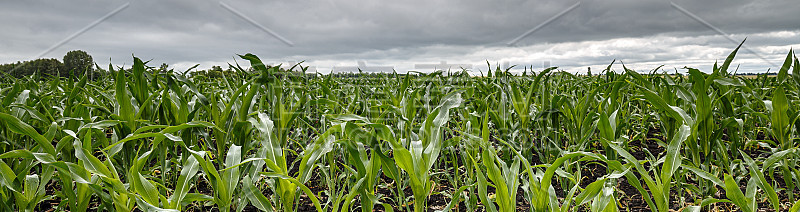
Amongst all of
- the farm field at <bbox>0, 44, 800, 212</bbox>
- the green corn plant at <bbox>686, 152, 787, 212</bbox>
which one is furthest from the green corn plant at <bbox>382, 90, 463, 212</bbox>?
the green corn plant at <bbox>686, 152, 787, 212</bbox>

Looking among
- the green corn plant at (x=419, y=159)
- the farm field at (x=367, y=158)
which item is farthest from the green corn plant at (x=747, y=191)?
the green corn plant at (x=419, y=159)

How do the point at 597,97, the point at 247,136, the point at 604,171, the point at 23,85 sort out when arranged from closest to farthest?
the point at 247,136 → the point at 604,171 → the point at 597,97 → the point at 23,85

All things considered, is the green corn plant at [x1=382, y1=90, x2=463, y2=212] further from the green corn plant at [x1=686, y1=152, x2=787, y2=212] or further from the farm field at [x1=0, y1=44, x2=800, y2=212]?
the green corn plant at [x1=686, y1=152, x2=787, y2=212]

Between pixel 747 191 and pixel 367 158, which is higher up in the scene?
pixel 367 158

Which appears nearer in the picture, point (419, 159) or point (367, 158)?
point (419, 159)

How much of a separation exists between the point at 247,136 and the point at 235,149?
1.66ft

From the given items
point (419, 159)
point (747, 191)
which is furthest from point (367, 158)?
point (747, 191)

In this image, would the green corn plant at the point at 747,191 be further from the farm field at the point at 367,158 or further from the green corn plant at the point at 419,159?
the green corn plant at the point at 419,159

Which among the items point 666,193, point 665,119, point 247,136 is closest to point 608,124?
point 666,193

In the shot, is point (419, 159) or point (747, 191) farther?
point (747, 191)

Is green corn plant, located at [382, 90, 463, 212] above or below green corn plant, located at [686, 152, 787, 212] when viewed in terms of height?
above

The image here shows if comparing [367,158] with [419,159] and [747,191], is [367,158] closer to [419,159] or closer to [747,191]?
[419,159]

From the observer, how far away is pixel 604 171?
101 inches

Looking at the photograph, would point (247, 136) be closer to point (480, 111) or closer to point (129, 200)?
point (129, 200)
